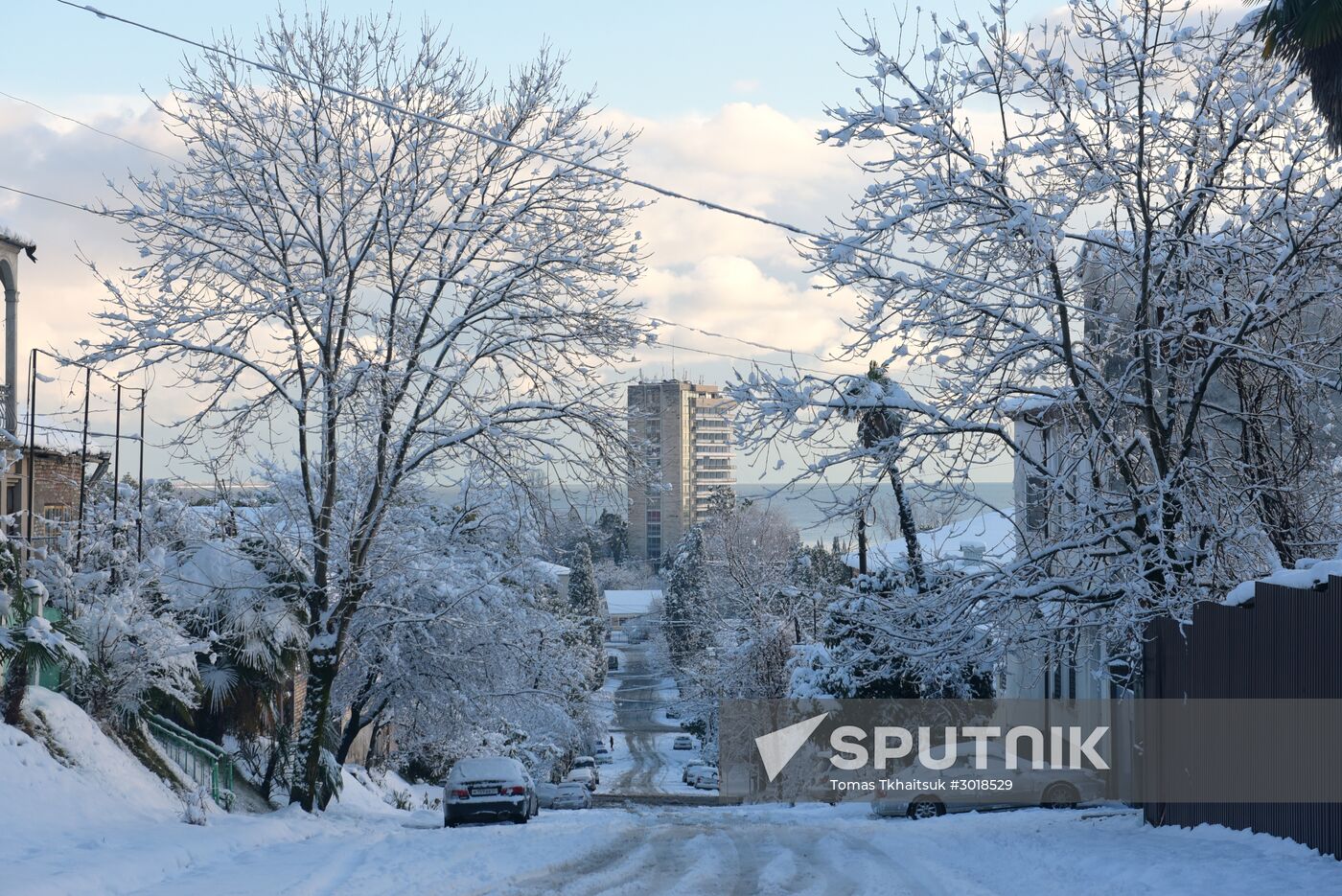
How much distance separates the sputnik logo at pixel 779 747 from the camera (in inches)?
1540

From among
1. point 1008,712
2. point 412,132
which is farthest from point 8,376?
point 1008,712

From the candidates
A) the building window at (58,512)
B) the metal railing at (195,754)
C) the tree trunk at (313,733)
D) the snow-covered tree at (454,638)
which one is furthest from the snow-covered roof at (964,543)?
the building window at (58,512)

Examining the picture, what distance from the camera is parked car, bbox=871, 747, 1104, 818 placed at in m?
21.7

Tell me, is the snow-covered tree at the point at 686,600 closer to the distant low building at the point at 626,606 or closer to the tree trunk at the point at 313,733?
the distant low building at the point at 626,606

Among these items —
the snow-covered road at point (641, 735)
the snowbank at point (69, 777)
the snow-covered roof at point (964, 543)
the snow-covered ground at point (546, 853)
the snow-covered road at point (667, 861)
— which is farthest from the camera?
the snow-covered road at point (641, 735)

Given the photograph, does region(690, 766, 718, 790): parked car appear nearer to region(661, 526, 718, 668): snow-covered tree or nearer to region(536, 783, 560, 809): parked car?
region(536, 783, 560, 809): parked car

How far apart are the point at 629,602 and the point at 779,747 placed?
364ft

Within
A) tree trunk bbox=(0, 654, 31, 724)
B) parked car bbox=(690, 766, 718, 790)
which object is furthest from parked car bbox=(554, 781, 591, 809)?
tree trunk bbox=(0, 654, 31, 724)

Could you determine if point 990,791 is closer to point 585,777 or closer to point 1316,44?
point 1316,44

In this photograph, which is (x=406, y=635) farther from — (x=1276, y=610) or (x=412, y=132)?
(x=1276, y=610)

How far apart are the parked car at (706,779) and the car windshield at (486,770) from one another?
27034 millimetres

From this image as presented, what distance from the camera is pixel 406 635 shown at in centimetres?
2583

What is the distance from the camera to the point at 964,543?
68.8 feet

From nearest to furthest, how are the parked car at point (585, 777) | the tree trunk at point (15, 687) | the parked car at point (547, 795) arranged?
the tree trunk at point (15, 687), the parked car at point (547, 795), the parked car at point (585, 777)
